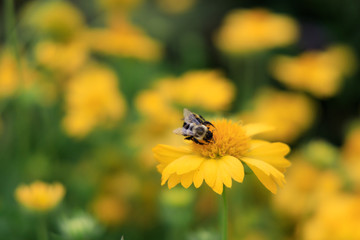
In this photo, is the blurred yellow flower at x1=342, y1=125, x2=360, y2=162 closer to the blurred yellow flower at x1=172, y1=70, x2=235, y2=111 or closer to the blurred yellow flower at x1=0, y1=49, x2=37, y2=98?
the blurred yellow flower at x1=172, y1=70, x2=235, y2=111

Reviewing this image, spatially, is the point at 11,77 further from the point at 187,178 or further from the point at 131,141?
the point at 187,178

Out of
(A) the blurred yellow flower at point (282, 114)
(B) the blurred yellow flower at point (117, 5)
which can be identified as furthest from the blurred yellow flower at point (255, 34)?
(B) the blurred yellow flower at point (117, 5)

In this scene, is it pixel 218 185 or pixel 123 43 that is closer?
pixel 218 185

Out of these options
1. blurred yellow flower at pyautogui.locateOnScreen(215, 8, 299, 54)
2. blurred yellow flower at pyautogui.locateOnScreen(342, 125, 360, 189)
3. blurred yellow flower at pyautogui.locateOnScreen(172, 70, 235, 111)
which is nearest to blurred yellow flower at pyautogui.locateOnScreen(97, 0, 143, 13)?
blurred yellow flower at pyautogui.locateOnScreen(215, 8, 299, 54)

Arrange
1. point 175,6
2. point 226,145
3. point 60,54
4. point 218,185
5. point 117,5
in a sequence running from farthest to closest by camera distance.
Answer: point 175,6 → point 117,5 → point 60,54 → point 226,145 → point 218,185

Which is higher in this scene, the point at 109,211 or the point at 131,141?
the point at 131,141

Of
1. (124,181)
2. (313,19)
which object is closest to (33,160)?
(124,181)

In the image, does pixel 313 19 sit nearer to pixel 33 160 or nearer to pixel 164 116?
pixel 164 116

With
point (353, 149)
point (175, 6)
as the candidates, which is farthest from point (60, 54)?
point (175, 6)
